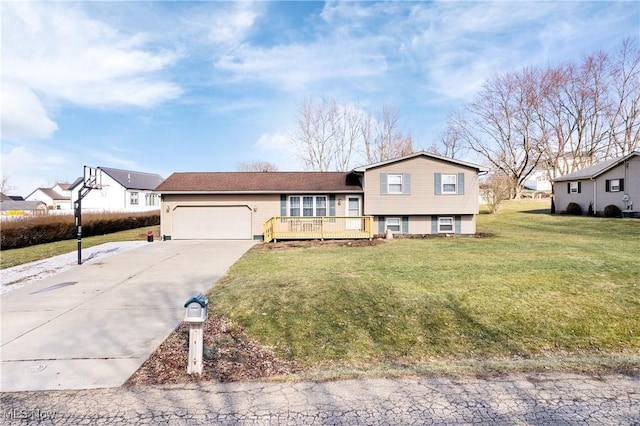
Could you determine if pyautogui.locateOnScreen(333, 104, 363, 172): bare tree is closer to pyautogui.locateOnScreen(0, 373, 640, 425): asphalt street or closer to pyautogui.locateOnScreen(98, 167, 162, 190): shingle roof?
pyautogui.locateOnScreen(98, 167, 162, 190): shingle roof

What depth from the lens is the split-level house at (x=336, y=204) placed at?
625 inches

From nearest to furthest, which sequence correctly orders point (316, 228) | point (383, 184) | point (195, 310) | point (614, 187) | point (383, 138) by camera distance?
point (195, 310) < point (316, 228) < point (383, 184) < point (614, 187) < point (383, 138)

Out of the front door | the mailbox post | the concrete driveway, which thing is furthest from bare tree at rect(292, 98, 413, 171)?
the mailbox post

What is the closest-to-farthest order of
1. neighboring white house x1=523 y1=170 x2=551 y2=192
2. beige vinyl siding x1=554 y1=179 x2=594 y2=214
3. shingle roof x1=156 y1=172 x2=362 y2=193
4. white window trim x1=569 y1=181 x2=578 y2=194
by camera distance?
1. shingle roof x1=156 y1=172 x2=362 y2=193
2. beige vinyl siding x1=554 y1=179 x2=594 y2=214
3. white window trim x1=569 y1=181 x2=578 y2=194
4. neighboring white house x1=523 y1=170 x2=551 y2=192

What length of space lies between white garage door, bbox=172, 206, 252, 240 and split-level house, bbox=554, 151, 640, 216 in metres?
23.4

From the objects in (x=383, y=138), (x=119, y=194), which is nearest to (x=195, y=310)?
(x=383, y=138)

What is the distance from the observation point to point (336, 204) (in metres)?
16.6

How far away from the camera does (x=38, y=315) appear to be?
18.9 ft

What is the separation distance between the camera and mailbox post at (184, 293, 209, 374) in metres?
3.62

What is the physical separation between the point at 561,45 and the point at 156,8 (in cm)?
2185

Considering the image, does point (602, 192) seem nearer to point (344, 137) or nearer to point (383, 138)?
point (383, 138)

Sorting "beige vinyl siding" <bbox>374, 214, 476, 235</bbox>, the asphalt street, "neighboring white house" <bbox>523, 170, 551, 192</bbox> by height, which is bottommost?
the asphalt street

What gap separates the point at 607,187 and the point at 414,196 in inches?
651

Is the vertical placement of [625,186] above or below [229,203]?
above
